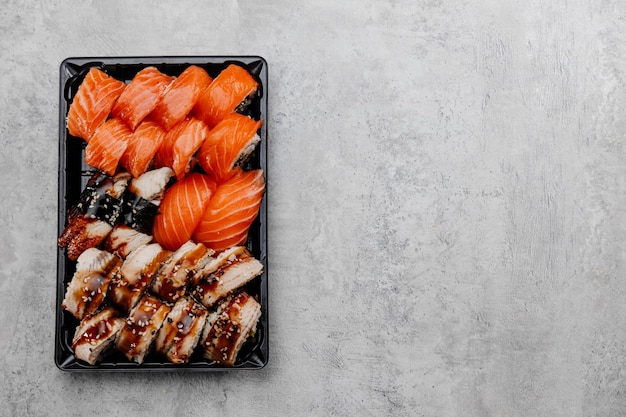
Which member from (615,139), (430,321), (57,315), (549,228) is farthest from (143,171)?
(615,139)

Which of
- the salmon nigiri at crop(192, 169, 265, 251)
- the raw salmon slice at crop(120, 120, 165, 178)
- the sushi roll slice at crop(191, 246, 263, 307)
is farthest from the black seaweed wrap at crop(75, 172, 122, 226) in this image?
the sushi roll slice at crop(191, 246, 263, 307)

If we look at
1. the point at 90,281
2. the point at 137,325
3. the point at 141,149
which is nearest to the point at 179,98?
the point at 141,149

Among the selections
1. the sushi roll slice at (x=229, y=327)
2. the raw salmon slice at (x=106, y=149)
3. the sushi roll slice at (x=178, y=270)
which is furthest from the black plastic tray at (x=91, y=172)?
the sushi roll slice at (x=178, y=270)

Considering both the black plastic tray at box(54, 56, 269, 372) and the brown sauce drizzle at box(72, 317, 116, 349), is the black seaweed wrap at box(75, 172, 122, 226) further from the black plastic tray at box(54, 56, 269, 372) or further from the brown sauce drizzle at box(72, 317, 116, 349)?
the brown sauce drizzle at box(72, 317, 116, 349)

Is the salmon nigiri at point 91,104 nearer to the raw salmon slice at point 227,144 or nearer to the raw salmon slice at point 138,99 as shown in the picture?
the raw salmon slice at point 138,99

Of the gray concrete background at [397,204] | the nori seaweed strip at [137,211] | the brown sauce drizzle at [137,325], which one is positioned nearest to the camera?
the brown sauce drizzle at [137,325]

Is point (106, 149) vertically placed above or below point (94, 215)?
above

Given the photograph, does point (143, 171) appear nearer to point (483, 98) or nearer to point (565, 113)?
point (483, 98)

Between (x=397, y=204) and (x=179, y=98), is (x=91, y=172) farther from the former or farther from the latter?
(x=397, y=204)
